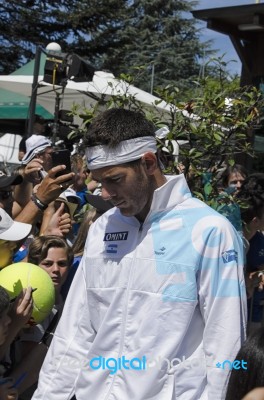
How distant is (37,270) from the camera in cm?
394

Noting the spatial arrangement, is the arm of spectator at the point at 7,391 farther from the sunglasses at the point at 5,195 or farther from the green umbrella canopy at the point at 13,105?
the green umbrella canopy at the point at 13,105

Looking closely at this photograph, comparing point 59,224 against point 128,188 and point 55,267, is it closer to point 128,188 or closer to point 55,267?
point 55,267

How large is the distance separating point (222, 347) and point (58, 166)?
2.33 m

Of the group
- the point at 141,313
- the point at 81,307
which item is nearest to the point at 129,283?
the point at 141,313

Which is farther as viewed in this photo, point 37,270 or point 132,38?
point 132,38

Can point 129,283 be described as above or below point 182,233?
below

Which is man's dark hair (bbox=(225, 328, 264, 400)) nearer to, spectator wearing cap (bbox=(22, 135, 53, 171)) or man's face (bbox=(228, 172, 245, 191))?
man's face (bbox=(228, 172, 245, 191))

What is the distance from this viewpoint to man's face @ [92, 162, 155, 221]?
9.38 ft

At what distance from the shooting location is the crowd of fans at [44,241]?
386 cm

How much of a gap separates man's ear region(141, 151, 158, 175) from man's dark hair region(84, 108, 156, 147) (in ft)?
0.30

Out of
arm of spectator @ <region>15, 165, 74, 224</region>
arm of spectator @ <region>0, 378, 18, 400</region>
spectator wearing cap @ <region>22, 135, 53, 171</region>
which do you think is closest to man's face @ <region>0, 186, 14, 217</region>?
arm of spectator @ <region>15, 165, 74, 224</region>

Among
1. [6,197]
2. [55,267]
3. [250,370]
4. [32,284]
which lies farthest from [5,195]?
[250,370]

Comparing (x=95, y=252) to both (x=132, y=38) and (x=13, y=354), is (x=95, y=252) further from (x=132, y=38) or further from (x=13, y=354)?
(x=132, y=38)

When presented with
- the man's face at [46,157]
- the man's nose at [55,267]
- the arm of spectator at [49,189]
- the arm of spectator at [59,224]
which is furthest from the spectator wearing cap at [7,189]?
the man's face at [46,157]
